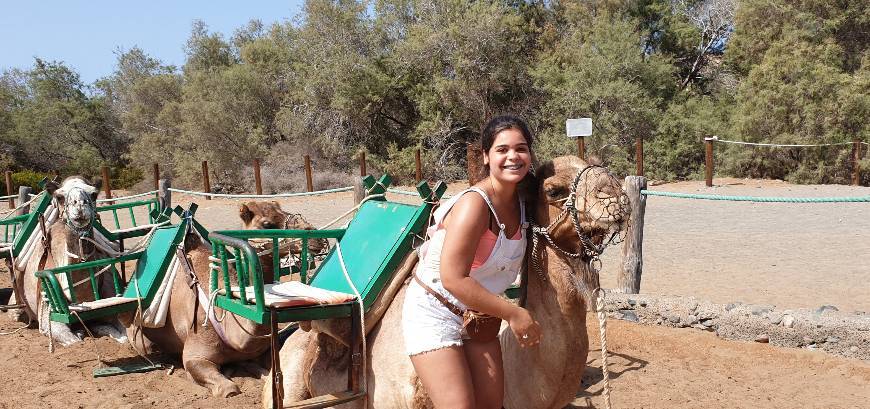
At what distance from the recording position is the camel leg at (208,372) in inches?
189

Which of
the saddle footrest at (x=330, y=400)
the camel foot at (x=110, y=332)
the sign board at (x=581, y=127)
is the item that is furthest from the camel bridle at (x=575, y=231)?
the sign board at (x=581, y=127)

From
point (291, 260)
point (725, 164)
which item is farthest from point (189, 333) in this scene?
point (725, 164)

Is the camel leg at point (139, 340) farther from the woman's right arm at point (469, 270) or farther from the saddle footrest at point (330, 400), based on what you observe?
the woman's right arm at point (469, 270)

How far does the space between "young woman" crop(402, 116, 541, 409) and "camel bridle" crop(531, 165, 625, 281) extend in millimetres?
53

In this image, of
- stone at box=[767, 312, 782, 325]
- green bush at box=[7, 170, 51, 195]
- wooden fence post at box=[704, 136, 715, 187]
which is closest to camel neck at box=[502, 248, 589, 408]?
stone at box=[767, 312, 782, 325]

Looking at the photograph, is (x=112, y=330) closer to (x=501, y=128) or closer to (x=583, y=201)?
(x=501, y=128)

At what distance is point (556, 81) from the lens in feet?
78.3

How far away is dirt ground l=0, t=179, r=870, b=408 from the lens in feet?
15.5

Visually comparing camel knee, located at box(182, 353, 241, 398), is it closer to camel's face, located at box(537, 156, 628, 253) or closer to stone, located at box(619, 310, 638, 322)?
camel's face, located at box(537, 156, 628, 253)

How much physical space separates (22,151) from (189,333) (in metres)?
33.3

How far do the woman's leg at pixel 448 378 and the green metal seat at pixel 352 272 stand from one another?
58cm

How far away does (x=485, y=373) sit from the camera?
7.22 feet

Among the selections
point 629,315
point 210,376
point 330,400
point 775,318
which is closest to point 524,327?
point 330,400

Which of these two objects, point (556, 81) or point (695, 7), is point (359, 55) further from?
point (695, 7)
